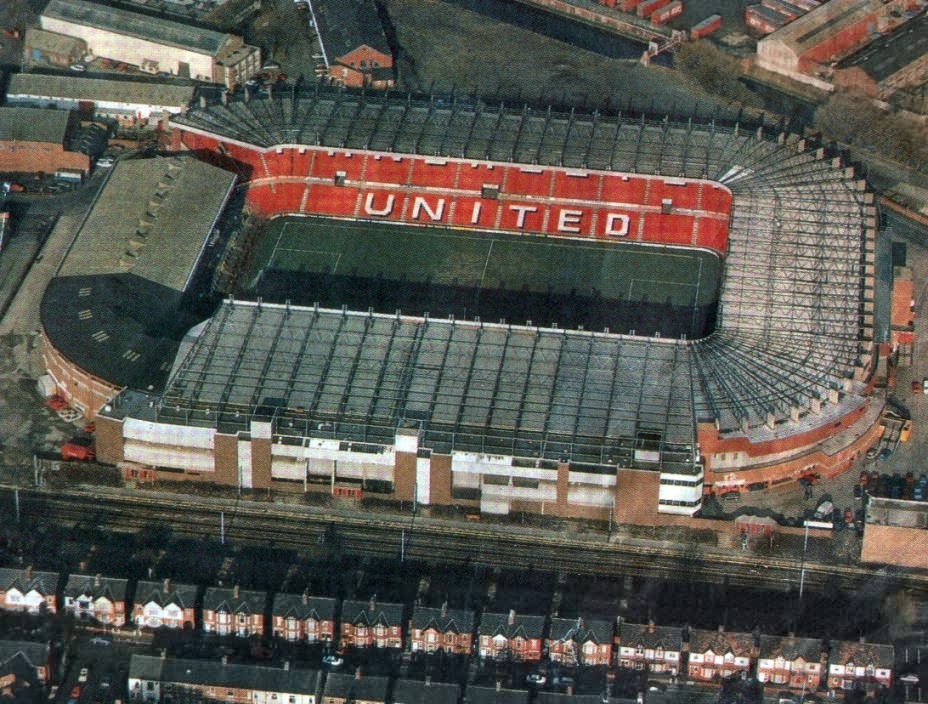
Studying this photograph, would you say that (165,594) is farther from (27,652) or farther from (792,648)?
(792,648)

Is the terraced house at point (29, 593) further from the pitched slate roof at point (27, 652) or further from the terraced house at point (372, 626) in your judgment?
the terraced house at point (372, 626)

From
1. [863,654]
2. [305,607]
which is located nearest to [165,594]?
[305,607]

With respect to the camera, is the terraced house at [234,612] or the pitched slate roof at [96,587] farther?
the pitched slate roof at [96,587]

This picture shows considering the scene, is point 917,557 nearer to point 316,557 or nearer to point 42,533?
point 316,557

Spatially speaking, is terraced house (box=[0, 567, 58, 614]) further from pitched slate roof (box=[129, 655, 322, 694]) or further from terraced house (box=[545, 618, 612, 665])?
terraced house (box=[545, 618, 612, 665])

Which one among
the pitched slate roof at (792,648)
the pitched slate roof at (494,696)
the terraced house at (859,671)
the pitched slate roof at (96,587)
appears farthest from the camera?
the pitched slate roof at (96,587)

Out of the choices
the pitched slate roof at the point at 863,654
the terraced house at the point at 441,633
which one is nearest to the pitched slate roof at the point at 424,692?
the terraced house at the point at 441,633
